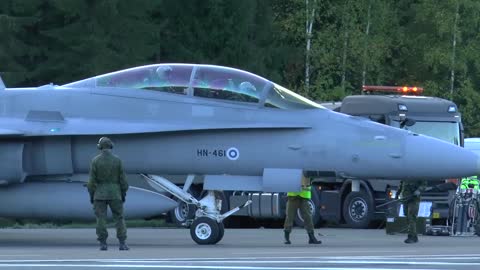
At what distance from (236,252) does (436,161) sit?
331 cm

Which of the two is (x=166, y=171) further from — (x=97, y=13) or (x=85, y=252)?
(x=97, y=13)

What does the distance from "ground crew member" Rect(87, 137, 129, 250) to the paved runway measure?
16.0 inches

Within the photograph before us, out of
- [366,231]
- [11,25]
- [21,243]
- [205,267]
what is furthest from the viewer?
[11,25]

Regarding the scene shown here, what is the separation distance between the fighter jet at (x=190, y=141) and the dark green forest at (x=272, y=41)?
19925 mm

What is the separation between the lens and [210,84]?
61.7ft

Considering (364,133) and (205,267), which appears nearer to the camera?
(205,267)

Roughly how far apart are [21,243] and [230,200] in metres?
8.67

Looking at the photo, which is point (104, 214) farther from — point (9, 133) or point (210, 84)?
point (210, 84)

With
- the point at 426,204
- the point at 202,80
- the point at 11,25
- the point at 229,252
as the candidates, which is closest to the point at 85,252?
the point at 229,252

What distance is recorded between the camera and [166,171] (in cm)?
1886

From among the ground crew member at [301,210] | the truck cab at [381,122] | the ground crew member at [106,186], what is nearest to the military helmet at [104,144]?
the ground crew member at [106,186]

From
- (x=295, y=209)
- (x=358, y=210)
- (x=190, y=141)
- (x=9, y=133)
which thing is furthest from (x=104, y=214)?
(x=358, y=210)

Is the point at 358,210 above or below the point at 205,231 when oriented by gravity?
above

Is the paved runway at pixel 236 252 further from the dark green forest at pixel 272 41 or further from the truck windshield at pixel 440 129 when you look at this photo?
the dark green forest at pixel 272 41
